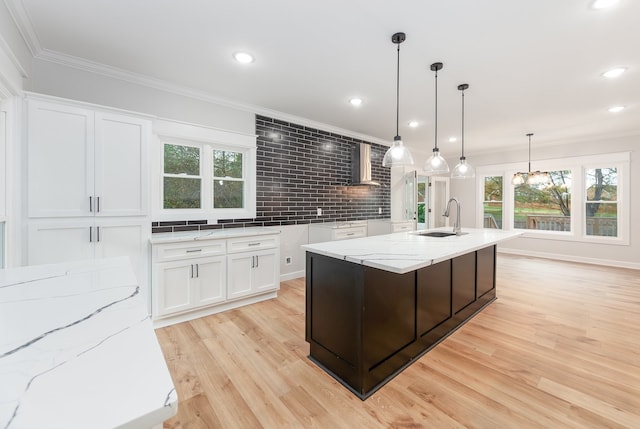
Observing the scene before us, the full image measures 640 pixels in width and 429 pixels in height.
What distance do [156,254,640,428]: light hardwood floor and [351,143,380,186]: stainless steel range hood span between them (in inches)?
108

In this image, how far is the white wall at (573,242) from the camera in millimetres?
5055

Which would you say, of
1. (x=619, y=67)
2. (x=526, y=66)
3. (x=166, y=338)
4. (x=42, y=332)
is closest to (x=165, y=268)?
(x=166, y=338)

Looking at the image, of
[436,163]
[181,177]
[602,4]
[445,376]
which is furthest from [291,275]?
[602,4]

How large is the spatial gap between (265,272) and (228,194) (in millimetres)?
1214

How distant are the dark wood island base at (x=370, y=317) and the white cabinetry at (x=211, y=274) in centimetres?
130

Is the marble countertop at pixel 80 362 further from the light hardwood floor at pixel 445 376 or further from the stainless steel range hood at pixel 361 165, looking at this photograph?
the stainless steel range hood at pixel 361 165

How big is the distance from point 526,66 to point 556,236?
474 cm

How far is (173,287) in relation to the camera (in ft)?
9.16

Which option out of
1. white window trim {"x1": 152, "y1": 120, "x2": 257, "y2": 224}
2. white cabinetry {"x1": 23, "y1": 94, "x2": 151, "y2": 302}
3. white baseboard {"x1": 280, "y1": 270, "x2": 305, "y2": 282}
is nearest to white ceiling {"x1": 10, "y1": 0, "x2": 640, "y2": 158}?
white window trim {"x1": 152, "y1": 120, "x2": 257, "y2": 224}

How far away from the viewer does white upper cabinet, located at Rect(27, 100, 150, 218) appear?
2236mm

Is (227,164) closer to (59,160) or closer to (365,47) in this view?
(59,160)

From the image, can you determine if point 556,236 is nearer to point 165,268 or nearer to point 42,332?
point 165,268

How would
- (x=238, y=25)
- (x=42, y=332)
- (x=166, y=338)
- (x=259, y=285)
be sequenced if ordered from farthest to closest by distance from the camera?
(x=259, y=285) < (x=166, y=338) < (x=238, y=25) < (x=42, y=332)

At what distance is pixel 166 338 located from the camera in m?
2.53
